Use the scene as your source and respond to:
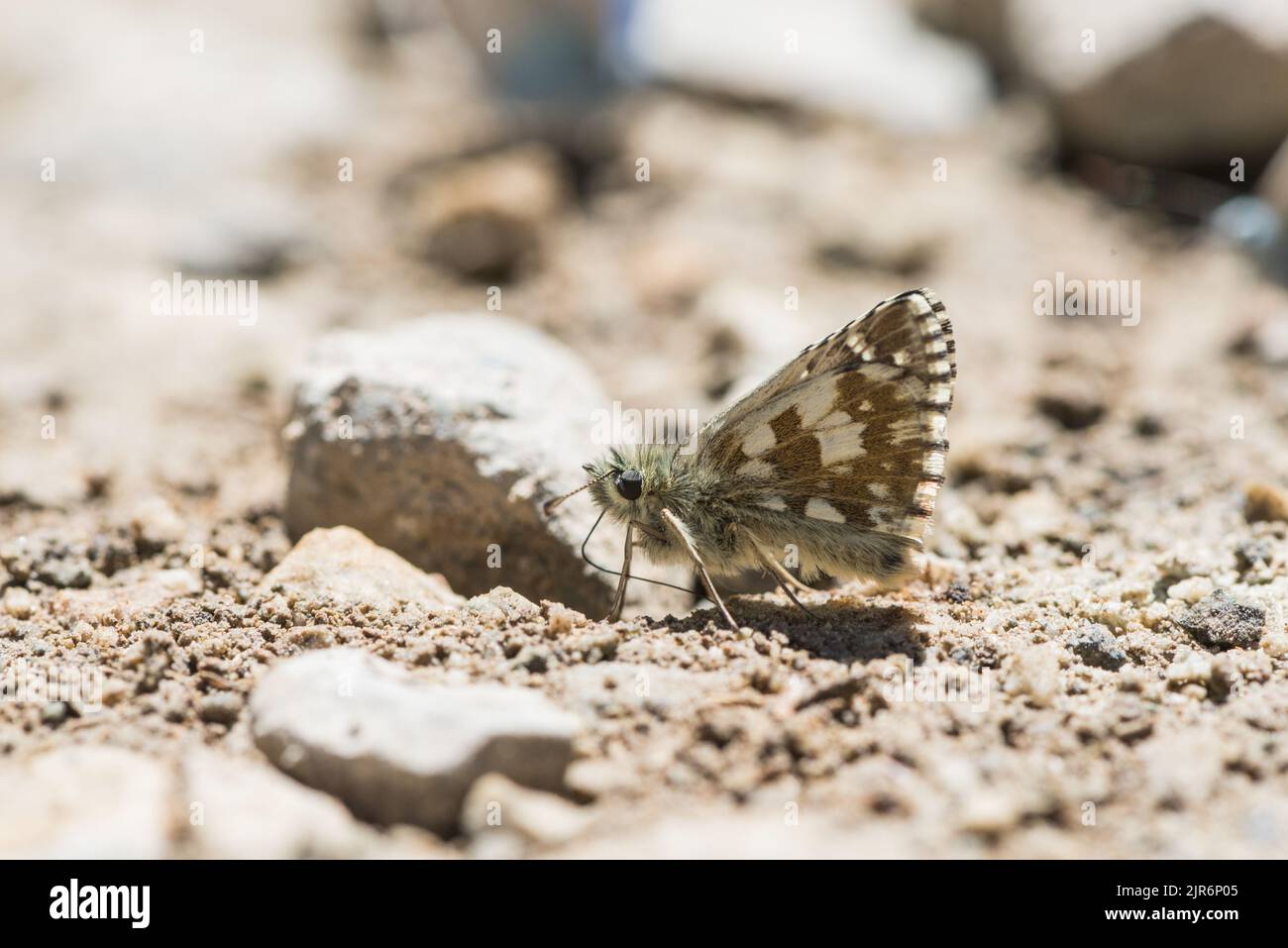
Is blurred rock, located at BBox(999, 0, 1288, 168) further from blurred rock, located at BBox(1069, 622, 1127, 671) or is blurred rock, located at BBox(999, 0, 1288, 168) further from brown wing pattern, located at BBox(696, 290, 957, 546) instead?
blurred rock, located at BBox(1069, 622, 1127, 671)

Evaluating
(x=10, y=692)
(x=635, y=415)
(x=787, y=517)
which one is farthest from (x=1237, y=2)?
(x=10, y=692)

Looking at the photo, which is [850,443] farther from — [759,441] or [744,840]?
[744,840]

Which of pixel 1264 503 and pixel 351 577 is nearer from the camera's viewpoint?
pixel 351 577

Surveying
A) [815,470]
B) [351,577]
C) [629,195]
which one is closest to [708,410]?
[815,470]

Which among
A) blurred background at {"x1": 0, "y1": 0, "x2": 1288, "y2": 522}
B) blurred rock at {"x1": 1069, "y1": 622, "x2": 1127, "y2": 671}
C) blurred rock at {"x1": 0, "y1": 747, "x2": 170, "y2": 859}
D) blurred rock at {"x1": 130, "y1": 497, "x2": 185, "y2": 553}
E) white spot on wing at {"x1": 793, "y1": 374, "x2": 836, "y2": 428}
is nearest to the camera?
blurred rock at {"x1": 0, "y1": 747, "x2": 170, "y2": 859}

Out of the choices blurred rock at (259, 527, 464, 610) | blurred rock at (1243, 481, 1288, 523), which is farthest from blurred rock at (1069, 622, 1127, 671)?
blurred rock at (259, 527, 464, 610)

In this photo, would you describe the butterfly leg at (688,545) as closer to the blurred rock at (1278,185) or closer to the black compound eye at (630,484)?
the black compound eye at (630,484)

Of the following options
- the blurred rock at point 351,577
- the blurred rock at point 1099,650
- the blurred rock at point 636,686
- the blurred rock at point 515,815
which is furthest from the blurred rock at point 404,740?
the blurred rock at point 1099,650
